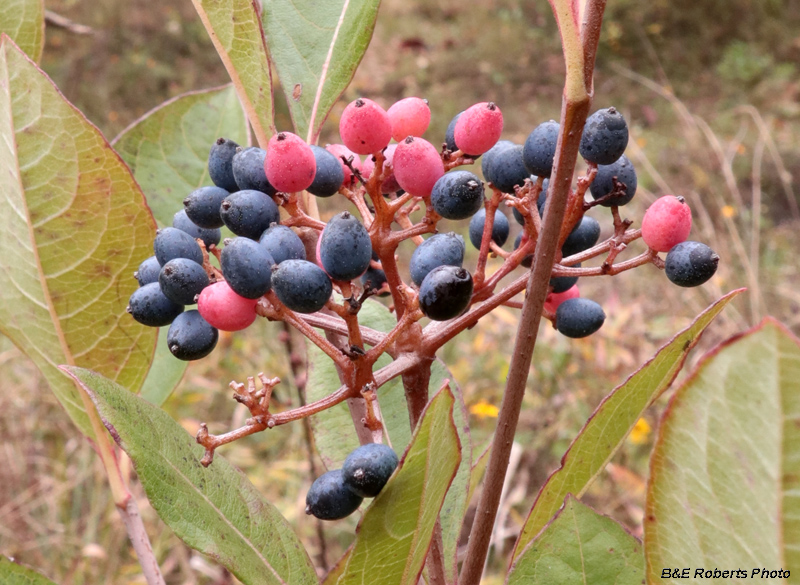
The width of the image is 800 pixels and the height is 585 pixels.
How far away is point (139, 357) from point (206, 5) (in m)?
0.49

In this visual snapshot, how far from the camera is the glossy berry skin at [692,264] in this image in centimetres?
73

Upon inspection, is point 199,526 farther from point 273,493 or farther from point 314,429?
point 273,493

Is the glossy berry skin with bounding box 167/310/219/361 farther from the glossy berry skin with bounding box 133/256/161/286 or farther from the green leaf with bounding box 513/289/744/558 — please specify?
the green leaf with bounding box 513/289/744/558

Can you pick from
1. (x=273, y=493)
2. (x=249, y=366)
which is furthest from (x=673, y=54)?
(x=273, y=493)

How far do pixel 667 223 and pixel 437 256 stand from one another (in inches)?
9.6

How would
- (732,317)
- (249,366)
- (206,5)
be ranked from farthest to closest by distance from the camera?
(249,366) → (732,317) → (206,5)

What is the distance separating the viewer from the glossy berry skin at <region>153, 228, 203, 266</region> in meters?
0.75

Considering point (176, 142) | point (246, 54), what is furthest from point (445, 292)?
point (176, 142)

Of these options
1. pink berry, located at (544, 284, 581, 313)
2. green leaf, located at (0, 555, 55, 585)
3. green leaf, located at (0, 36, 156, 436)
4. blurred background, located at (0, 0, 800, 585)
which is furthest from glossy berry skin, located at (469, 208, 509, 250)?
blurred background, located at (0, 0, 800, 585)

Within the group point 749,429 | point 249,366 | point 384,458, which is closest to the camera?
point 749,429

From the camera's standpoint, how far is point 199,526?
69 centimetres

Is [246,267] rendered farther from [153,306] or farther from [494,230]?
[494,230]

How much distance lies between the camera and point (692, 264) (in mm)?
733

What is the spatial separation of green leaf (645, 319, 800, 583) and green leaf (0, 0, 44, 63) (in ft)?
3.43
